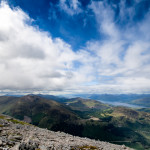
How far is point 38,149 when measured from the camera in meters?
26.0

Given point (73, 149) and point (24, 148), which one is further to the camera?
point (73, 149)

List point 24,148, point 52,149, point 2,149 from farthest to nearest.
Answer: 1. point 52,149
2. point 24,148
3. point 2,149

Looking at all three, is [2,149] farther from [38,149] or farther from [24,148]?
[38,149]

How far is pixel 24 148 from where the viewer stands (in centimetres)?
2339

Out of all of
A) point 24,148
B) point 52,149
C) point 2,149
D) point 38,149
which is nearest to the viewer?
point 2,149

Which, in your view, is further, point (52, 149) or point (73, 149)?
point (73, 149)

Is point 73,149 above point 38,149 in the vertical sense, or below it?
below

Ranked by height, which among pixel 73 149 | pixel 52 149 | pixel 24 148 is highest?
pixel 24 148

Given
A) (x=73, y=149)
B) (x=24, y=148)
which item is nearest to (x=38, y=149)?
(x=24, y=148)

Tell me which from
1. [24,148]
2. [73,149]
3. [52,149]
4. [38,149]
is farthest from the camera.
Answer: [73,149]

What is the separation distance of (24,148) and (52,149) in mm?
8644

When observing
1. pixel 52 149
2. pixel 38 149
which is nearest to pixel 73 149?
pixel 52 149

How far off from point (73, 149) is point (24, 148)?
18936 mm

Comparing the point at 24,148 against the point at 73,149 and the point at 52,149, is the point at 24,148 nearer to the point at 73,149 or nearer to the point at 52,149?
the point at 52,149
